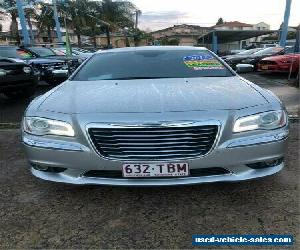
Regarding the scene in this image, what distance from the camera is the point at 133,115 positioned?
2.62m

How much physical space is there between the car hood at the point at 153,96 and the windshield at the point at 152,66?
9.1 inches

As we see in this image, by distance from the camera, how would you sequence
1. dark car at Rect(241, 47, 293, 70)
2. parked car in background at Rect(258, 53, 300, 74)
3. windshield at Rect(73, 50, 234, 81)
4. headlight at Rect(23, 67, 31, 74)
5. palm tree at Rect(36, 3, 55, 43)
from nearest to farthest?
windshield at Rect(73, 50, 234, 81), headlight at Rect(23, 67, 31, 74), parked car in background at Rect(258, 53, 300, 74), dark car at Rect(241, 47, 293, 70), palm tree at Rect(36, 3, 55, 43)

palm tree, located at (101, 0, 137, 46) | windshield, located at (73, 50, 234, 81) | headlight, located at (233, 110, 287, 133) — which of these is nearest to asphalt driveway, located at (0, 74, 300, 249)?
headlight, located at (233, 110, 287, 133)

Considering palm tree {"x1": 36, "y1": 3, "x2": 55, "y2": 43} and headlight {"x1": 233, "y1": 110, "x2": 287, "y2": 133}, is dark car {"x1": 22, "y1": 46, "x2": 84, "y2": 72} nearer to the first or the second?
headlight {"x1": 233, "y1": 110, "x2": 287, "y2": 133}

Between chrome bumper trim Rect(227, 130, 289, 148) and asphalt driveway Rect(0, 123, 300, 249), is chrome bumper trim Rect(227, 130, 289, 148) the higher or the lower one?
the higher one

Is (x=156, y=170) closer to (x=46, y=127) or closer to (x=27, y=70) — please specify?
(x=46, y=127)

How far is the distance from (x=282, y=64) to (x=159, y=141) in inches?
440

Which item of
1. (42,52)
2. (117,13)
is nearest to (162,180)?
(42,52)

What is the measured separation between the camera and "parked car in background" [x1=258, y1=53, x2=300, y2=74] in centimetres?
1220

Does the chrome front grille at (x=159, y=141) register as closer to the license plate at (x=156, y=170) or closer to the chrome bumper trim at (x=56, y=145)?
the license plate at (x=156, y=170)

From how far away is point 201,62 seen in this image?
13.5ft

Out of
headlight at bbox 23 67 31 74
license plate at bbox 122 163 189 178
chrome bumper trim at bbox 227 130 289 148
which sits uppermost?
chrome bumper trim at bbox 227 130 289 148

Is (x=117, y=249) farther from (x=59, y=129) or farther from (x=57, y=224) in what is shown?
(x=59, y=129)

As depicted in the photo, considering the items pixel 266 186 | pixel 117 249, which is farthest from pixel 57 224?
pixel 266 186
